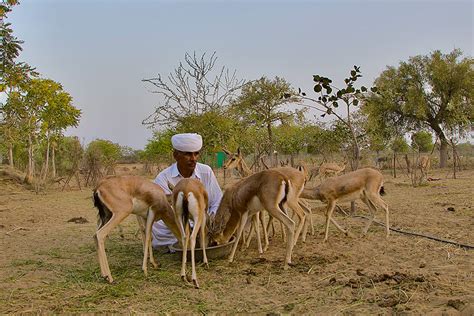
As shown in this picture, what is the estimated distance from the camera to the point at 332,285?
473 cm

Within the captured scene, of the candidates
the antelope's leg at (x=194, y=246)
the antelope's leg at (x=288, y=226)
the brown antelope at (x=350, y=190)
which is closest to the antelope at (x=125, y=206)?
the antelope's leg at (x=194, y=246)

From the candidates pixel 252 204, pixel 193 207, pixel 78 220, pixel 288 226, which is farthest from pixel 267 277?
pixel 78 220

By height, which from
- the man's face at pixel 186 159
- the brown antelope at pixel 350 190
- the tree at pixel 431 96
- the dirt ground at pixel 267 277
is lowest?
the dirt ground at pixel 267 277

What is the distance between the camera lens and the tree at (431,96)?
29.3 meters

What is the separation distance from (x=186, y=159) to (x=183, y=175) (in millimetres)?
363

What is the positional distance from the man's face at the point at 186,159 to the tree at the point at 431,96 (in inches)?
965

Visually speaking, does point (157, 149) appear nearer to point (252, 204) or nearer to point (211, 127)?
point (211, 127)

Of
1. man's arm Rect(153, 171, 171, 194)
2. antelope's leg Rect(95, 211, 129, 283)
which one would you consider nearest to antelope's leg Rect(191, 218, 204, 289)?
antelope's leg Rect(95, 211, 129, 283)

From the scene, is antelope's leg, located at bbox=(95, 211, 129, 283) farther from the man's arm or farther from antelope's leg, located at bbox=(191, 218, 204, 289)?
the man's arm

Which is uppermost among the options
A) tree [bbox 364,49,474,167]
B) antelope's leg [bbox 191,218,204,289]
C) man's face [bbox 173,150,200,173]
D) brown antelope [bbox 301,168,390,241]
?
tree [bbox 364,49,474,167]

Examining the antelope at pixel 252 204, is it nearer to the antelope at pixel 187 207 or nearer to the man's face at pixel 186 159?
the man's face at pixel 186 159

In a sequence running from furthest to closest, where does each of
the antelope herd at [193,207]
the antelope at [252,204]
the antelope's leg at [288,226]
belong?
the antelope at [252,204] < the antelope's leg at [288,226] < the antelope herd at [193,207]

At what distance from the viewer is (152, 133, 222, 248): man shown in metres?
6.40

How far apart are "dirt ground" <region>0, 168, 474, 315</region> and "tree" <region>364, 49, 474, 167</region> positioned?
2361 cm
